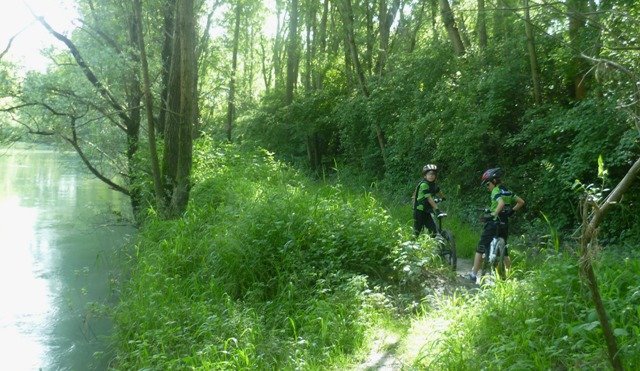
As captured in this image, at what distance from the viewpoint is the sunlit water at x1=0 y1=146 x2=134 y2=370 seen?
913 centimetres

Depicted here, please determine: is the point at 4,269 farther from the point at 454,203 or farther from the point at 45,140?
the point at 454,203

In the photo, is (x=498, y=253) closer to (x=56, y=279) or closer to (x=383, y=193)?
(x=383, y=193)

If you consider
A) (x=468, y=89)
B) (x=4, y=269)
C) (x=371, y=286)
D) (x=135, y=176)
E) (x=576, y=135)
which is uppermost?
(x=468, y=89)

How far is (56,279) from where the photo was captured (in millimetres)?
13367

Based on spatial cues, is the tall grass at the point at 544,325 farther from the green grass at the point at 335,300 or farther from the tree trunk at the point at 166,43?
the tree trunk at the point at 166,43

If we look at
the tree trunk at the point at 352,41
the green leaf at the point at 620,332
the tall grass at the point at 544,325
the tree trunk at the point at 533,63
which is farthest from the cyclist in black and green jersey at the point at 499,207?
the tree trunk at the point at 352,41

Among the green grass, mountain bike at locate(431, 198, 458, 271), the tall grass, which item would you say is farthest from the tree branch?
the tall grass

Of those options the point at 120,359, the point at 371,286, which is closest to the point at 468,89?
the point at 371,286

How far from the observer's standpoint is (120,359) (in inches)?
298

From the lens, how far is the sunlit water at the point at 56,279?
913cm

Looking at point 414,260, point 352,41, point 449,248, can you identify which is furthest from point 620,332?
point 352,41

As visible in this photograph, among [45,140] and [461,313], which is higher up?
[45,140]

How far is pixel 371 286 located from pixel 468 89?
694cm

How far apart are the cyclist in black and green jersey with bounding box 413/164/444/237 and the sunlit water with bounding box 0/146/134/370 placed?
194 inches
